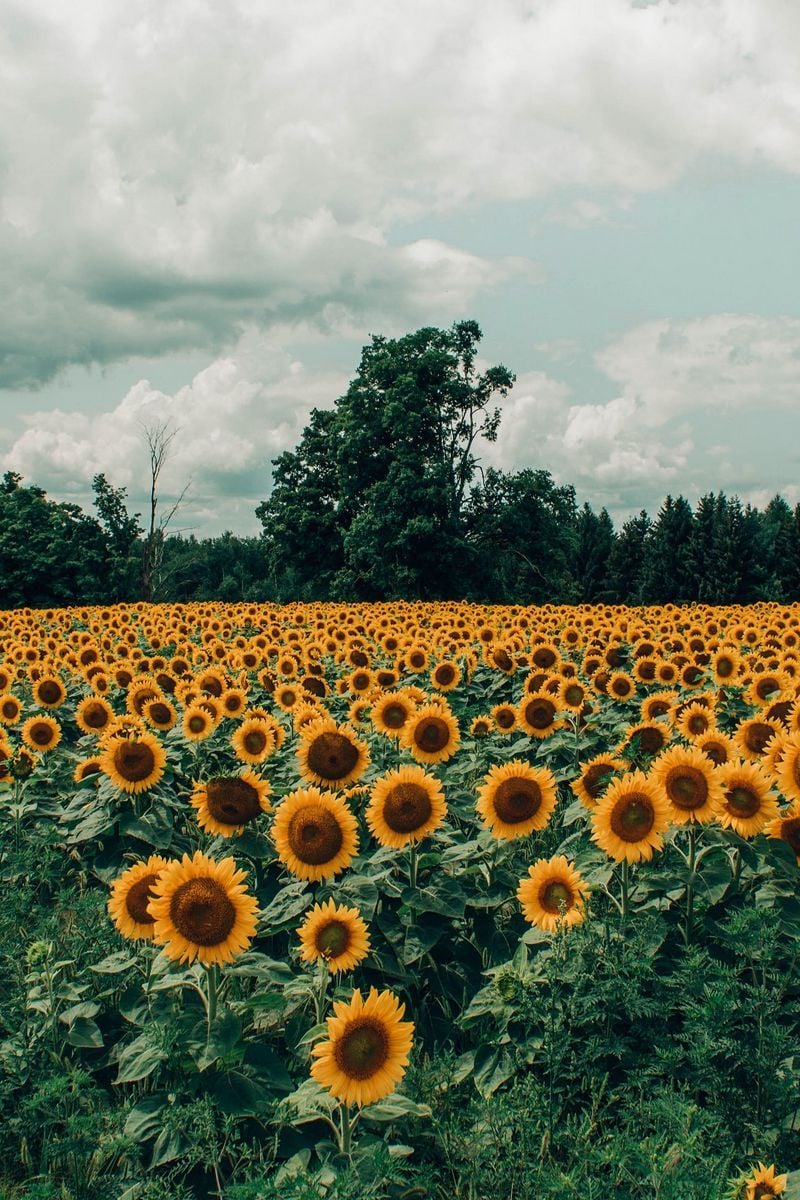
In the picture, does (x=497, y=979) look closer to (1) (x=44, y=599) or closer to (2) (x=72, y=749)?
(2) (x=72, y=749)

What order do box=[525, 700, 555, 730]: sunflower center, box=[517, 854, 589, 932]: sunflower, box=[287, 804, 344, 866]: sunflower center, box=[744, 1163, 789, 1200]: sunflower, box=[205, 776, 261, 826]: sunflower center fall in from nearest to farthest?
box=[744, 1163, 789, 1200]: sunflower, box=[517, 854, 589, 932]: sunflower, box=[287, 804, 344, 866]: sunflower center, box=[205, 776, 261, 826]: sunflower center, box=[525, 700, 555, 730]: sunflower center

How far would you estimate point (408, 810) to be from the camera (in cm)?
488

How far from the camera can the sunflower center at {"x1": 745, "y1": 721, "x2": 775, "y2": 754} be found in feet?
20.5

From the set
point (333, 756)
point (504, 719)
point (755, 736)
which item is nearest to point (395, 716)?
point (333, 756)

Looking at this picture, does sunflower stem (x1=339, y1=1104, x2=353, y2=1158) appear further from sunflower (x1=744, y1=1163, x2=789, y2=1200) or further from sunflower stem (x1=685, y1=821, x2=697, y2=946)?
sunflower stem (x1=685, y1=821, x2=697, y2=946)

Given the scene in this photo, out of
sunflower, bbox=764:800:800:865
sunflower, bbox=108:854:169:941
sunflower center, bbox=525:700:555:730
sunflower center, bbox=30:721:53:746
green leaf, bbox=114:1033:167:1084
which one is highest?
sunflower center, bbox=525:700:555:730

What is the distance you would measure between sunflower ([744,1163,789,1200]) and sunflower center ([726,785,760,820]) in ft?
7.15

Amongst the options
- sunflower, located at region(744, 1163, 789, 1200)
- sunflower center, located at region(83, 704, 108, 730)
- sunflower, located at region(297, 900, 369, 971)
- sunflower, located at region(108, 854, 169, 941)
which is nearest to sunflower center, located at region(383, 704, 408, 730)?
sunflower, located at region(108, 854, 169, 941)

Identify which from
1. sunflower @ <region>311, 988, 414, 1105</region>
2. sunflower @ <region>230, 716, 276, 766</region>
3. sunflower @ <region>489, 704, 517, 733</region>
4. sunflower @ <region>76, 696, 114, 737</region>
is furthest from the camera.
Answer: sunflower @ <region>76, 696, 114, 737</region>

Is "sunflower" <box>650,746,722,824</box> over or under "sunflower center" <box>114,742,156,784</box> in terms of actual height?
over

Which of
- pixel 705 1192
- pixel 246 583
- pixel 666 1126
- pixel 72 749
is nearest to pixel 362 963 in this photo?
pixel 666 1126

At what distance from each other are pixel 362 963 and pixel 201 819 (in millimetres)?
1302

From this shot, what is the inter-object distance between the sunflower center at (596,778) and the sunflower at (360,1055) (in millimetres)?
2600

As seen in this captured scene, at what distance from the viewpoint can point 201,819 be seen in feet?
17.6
